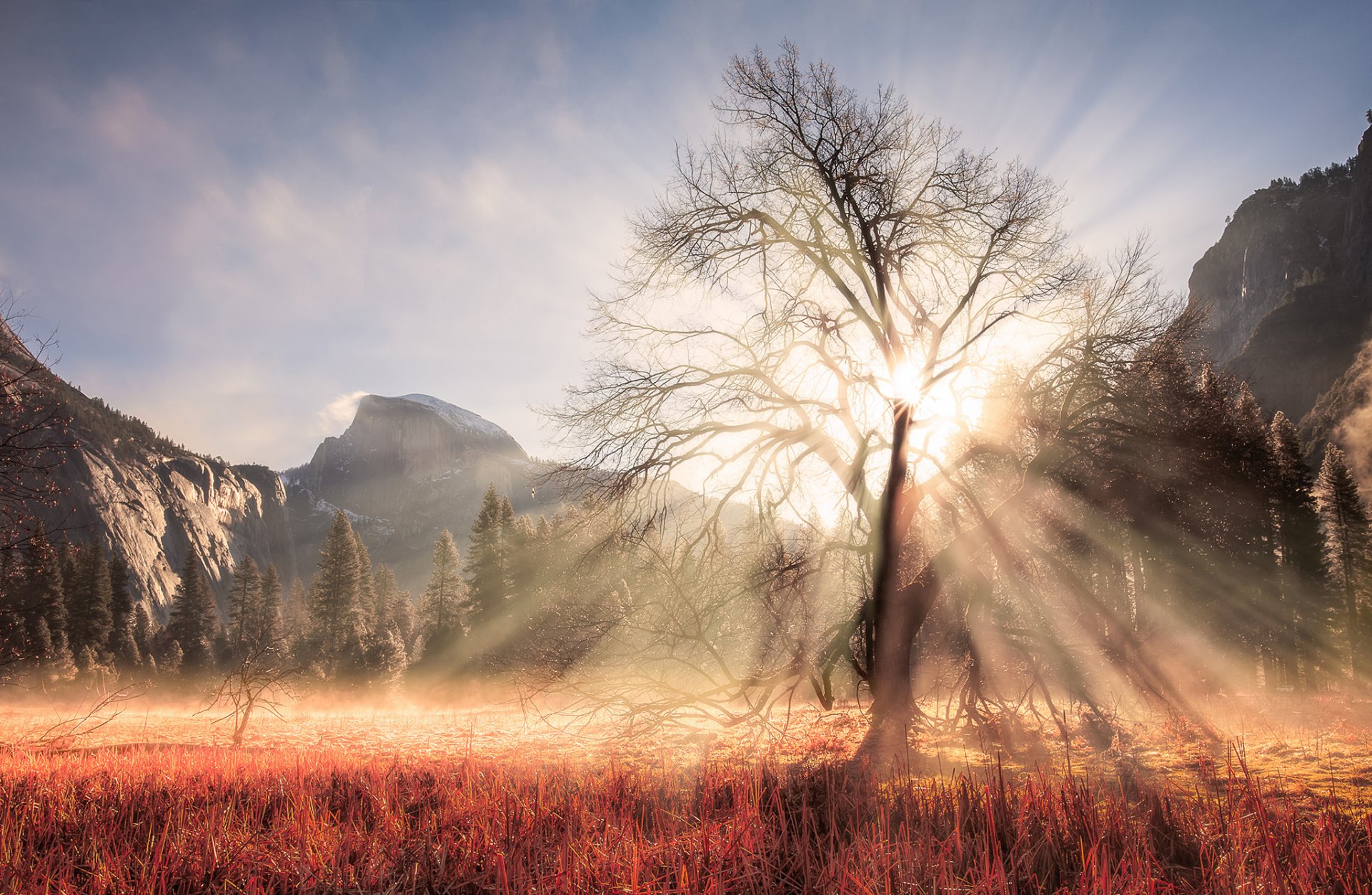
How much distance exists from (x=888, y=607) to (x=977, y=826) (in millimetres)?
6049

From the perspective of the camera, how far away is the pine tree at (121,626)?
45.9m

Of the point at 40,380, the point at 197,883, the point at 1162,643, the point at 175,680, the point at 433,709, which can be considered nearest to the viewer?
the point at 197,883

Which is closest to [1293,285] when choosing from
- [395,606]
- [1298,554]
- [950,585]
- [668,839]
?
[1298,554]

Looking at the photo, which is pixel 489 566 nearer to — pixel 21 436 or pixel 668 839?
pixel 21 436

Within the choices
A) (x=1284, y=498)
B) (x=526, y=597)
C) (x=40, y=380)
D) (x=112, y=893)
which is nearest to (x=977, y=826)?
(x=112, y=893)

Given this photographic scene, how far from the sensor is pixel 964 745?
853 centimetres

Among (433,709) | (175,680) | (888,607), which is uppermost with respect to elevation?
(888,607)

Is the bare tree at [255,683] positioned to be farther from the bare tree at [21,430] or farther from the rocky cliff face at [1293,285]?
the rocky cliff face at [1293,285]

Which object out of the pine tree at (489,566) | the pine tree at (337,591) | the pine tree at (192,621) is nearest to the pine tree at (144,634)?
the pine tree at (192,621)

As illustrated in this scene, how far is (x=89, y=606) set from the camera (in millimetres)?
45219

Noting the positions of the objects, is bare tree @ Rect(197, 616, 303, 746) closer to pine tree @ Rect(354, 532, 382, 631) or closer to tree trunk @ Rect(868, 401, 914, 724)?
pine tree @ Rect(354, 532, 382, 631)

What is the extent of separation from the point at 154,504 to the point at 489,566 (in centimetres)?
12235

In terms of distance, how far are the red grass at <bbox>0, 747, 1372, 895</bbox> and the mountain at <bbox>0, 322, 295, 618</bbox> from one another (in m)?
82.8

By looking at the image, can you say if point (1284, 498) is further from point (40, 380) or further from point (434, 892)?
point (40, 380)
